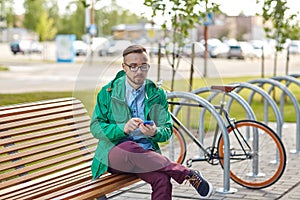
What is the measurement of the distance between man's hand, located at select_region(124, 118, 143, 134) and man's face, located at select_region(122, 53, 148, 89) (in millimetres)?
273

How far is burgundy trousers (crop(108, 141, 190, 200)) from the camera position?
5.14 m

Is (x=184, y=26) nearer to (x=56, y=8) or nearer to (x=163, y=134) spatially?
(x=163, y=134)

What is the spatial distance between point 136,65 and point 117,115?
0.37 meters

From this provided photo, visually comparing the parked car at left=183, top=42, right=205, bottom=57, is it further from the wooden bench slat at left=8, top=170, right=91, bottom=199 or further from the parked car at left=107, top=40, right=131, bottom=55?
the wooden bench slat at left=8, top=170, right=91, bottom=199

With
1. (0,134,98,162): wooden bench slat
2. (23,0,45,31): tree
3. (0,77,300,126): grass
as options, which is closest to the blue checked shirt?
(0,77,300,126): grass

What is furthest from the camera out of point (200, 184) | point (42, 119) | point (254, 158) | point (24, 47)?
point (24, 47)

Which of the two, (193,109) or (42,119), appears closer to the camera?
(42,119)

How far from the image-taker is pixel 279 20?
12.3m

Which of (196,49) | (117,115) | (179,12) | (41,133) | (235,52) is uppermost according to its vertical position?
(179,12)

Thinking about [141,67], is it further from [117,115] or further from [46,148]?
[46,148]

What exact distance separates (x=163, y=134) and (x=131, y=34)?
102 cm

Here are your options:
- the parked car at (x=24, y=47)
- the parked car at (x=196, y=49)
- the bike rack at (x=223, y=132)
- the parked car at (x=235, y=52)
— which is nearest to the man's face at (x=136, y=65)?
the bike rack at (x=223, y=132)

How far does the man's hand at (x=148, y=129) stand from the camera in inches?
199

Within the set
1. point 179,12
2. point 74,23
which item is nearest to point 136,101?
point 179,12
